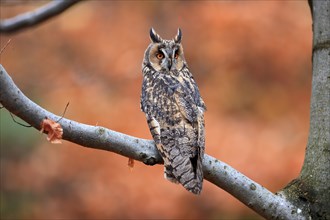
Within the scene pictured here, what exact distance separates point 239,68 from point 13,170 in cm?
360

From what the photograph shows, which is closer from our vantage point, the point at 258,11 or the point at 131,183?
the point at 131,183

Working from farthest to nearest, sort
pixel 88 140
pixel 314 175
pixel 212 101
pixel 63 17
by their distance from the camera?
pixel 63 17
pixel 212 101
pixel 314 175
pixel 88 140

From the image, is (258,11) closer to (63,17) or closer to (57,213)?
(63,17)

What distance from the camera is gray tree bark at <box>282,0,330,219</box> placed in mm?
3914

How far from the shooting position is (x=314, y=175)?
4004 mm

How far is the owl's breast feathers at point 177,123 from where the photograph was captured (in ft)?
12.5

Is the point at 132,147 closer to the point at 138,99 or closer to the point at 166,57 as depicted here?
the point at 166,57

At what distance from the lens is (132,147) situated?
3424mm

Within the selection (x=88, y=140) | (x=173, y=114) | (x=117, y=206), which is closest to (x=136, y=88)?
(x=117, y=206)

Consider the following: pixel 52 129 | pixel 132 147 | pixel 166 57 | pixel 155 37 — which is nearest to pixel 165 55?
pixel 166 57

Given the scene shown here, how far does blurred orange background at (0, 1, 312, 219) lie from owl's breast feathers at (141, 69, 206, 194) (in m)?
4.02

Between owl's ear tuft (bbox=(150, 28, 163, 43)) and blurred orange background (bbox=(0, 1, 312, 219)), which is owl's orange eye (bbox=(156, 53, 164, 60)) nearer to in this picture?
owl's ear tuft (bbox=(150, 28, 163, 43))

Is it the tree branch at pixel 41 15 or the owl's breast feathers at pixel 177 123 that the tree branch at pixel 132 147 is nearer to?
the owl's breast feathers at pixel 177 123

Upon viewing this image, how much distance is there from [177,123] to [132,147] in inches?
29.2
